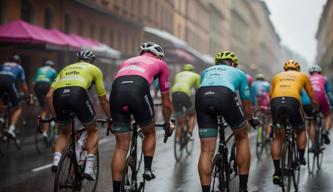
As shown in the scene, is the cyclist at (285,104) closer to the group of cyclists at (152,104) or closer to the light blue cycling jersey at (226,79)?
the group of cyclists at (152,104)

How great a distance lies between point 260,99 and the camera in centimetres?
1525

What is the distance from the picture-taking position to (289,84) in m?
7.81

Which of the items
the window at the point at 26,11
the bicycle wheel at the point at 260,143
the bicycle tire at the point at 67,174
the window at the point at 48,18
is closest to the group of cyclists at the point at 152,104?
the bicycle tire at the point at 67,174

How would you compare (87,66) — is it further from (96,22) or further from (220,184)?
(96,22)

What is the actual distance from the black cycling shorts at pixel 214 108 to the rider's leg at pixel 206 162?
0.08 meters

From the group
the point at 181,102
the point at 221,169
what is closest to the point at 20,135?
the point at 181,102

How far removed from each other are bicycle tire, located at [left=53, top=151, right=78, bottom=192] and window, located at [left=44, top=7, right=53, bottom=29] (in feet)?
65.5

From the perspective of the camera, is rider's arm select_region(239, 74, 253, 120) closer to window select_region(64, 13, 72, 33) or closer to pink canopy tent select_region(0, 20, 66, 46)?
pink canopy tent select_region(0, 20, 66, 46)

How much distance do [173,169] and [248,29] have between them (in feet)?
329

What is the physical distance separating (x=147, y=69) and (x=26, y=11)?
1856cm

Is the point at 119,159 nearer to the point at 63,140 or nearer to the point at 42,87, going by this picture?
the point at 63,140

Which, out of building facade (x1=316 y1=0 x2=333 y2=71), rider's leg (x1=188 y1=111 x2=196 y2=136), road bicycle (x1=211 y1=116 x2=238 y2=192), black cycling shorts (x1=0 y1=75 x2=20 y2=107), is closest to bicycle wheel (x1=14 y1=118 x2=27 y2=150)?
black cycling shorts (x1=0 y1=75 x2=20 y2=107)

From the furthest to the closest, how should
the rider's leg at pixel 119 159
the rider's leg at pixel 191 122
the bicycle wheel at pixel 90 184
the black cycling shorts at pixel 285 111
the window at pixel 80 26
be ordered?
the window at pixel 80 26 < the rider's leg at pixel 191 122 < the black cycling shorts at pixel 285 111 < the bicycle wheel at pixel 90 184 < the rider's leg at pixel 119 159

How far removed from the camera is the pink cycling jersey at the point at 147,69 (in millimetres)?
6145
